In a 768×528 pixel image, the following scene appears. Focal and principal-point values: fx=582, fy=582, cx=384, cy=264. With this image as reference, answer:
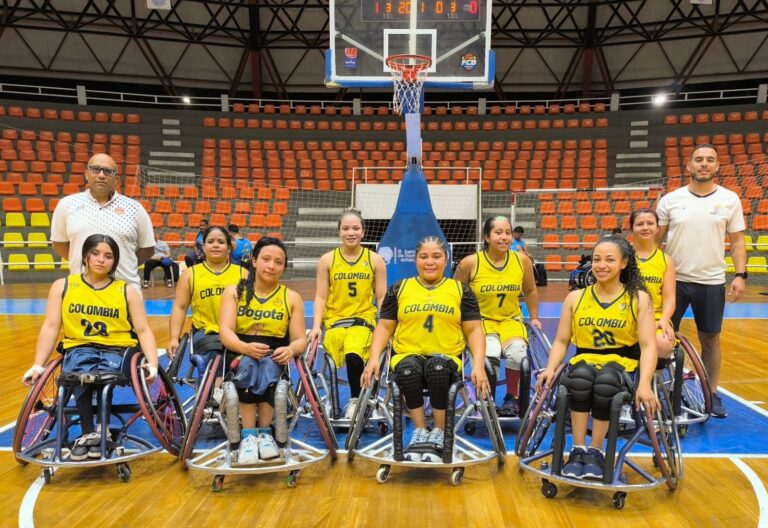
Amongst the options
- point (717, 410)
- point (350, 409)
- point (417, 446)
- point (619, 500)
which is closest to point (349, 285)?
point (350, 409)

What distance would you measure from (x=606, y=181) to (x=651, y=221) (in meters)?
12.1

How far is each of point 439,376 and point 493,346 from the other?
74 centimetres

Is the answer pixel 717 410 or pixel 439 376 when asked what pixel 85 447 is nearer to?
pixel 439 376

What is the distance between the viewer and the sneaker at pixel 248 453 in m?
2.61

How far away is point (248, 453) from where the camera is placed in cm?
263

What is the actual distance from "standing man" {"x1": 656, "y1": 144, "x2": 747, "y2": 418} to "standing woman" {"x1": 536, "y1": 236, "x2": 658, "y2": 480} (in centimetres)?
105

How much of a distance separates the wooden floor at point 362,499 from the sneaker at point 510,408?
1.65ft

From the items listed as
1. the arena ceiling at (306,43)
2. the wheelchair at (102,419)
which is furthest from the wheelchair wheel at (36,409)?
the arena ceiling at (306,43)

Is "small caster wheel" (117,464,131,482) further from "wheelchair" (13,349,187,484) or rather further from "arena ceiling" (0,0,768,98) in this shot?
"arena ceiling" (0,0,768,98)

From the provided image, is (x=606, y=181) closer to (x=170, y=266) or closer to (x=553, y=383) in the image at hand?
(x=170, y=266)

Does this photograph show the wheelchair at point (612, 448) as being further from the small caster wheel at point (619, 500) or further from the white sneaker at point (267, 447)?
the white sneaker at point (267, 447)

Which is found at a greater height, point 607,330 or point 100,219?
point 100,219

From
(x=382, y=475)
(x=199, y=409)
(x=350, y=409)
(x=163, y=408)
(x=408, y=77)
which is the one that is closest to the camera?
(x=199, y=409)

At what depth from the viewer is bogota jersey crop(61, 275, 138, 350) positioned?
2842mm
